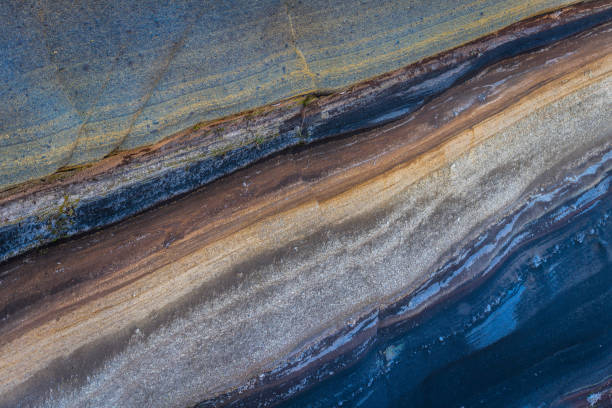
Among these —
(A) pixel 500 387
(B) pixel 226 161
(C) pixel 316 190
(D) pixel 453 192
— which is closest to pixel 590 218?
(D) pixel 453 192

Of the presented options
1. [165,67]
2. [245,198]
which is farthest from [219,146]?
[165,67]

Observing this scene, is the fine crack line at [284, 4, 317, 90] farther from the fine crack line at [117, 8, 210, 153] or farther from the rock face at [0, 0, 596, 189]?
the fine crack line at [117, 8, 210, 153]

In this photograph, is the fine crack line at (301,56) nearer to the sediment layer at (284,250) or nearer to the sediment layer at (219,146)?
Answer: the sediment layer at (219,146)

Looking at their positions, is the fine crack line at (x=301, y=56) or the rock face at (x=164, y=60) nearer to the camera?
the rock face at (x=164, y=60)

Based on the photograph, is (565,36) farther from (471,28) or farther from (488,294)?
(488,294)

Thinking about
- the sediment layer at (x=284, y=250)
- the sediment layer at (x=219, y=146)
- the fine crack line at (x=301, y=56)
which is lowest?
the sediment layer at (x=284, y=250)

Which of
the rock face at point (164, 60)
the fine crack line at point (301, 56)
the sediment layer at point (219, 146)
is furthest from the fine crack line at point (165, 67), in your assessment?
the fine crack line at point (301, 56)

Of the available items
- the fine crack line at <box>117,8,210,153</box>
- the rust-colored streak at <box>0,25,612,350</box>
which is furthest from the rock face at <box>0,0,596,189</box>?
the rust-colored streak at <box>0,25,612,350</box>

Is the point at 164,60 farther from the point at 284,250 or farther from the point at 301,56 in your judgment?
the point at 284,250
